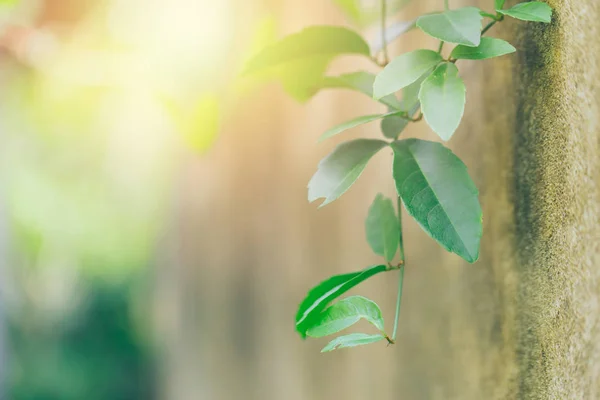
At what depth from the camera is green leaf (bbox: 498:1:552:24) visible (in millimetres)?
325

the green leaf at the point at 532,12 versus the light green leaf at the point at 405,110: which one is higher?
the green leaf at the point at 532,12

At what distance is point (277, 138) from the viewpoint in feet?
4.04

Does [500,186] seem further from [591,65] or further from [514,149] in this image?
[591,65]

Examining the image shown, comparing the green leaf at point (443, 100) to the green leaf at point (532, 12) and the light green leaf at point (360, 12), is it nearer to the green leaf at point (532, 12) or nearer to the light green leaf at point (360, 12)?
the green leaf at point (532, 12)

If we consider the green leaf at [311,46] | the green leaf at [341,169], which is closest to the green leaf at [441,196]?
the green leaf at [341,169]

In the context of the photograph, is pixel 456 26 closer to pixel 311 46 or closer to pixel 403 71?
pixel 403 71

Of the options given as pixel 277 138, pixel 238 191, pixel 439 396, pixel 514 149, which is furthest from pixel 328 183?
pixel 238 191

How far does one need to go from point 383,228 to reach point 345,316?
108 mm

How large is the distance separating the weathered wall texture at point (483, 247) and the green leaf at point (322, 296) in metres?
0.12

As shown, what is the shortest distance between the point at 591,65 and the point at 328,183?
0.57 ft

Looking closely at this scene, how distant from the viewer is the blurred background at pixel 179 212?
0.84 m

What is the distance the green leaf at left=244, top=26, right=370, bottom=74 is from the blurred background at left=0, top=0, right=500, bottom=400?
0.09ft

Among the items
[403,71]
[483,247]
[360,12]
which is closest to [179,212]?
[360,12]

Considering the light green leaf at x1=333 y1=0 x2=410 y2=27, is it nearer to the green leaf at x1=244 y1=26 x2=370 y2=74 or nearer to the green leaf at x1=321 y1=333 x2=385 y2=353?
the green leaf at x1=244 y1=26 x2=370 y2=74
